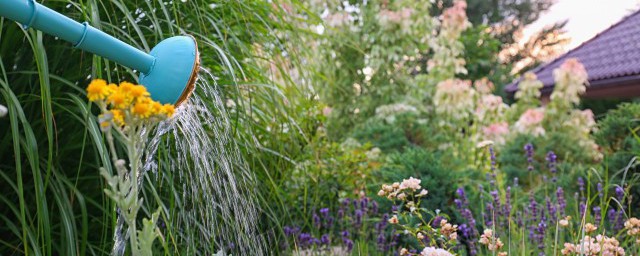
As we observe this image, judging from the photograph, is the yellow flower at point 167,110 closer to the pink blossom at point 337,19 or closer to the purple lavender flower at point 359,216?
the purple lavender flower at point 359,216

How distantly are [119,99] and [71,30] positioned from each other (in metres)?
0.25

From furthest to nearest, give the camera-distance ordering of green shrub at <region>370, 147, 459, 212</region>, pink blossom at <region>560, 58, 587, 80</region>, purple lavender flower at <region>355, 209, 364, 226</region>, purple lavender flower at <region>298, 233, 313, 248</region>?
pink blossom at <region>560, 58, 587, 80</region> → green shrub at <region>370, 147, 459, 212</region> → purple lavender flower at <region>355, 209, 364, 226</region> → purple lavender flower at <region>298, 233, 313, 248</region>

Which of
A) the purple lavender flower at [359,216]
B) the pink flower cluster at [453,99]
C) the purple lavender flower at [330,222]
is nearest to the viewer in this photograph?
the purple lavender flower at [359,216]

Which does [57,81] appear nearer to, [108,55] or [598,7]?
[108,55]

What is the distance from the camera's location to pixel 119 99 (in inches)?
31.8

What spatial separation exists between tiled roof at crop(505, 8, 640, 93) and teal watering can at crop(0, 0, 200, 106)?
8.05m

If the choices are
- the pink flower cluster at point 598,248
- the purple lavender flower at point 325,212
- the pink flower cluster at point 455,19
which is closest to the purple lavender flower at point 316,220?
the purple lavender flower at point 325,212

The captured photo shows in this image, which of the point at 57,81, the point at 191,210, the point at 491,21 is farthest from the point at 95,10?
the point at 491,21

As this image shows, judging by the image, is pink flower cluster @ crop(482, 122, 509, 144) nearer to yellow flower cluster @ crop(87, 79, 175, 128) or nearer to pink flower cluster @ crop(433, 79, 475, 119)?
pink flower cluster @ crop(433, 79, 475, 119)

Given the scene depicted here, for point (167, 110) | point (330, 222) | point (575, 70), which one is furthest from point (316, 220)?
point (575, 70)

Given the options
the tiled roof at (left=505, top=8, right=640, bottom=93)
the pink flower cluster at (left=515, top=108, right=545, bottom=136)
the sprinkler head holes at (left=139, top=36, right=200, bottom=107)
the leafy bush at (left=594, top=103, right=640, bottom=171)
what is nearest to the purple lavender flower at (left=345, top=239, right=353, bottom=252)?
the sprinkler head holes at (left=139, top=36, right=200, bottom=107)

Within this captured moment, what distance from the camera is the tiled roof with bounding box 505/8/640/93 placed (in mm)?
8633

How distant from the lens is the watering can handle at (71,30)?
3.13 feet

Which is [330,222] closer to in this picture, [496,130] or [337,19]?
[496,130]
